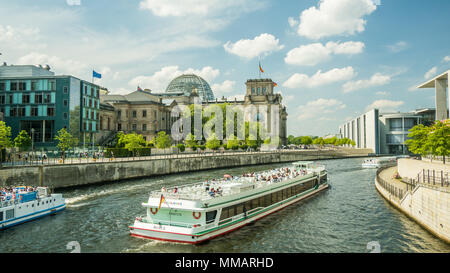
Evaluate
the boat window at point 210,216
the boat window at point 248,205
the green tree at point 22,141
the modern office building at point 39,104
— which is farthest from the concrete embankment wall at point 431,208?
the modern office building at point 39,104

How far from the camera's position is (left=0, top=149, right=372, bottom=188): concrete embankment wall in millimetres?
43875

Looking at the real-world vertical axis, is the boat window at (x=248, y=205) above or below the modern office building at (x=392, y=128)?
below

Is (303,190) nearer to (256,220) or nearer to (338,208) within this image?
(338,208)

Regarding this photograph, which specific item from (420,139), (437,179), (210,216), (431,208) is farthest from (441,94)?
(210,216)

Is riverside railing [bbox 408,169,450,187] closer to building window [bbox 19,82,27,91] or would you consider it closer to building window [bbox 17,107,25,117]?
building window [bbox 17,107,25,117]

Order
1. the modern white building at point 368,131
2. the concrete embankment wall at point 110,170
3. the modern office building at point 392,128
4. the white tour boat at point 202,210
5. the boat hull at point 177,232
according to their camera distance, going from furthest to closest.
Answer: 1. the modern white building at point 368,131
2. the modern office building at point 392,128
3. the concrete embankment wall at point 110,170
4. the white tour boat at point 202,210
5. the boat hull at point 177,232

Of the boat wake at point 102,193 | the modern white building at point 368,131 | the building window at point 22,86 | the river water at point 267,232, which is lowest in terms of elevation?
the river water at point 267,232

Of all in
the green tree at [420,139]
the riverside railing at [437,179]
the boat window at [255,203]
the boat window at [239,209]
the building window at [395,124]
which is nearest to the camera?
the boat window at [239,209]

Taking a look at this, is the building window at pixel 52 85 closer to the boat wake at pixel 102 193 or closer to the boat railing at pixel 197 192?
→ the boat wake at pixel 102 193

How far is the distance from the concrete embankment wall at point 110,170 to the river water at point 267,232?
986cm

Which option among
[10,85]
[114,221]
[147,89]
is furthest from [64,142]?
[147,89]

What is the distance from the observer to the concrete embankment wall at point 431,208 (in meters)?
22.0

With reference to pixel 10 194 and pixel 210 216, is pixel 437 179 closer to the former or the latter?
pixel 210 216

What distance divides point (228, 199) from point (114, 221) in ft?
37.3
